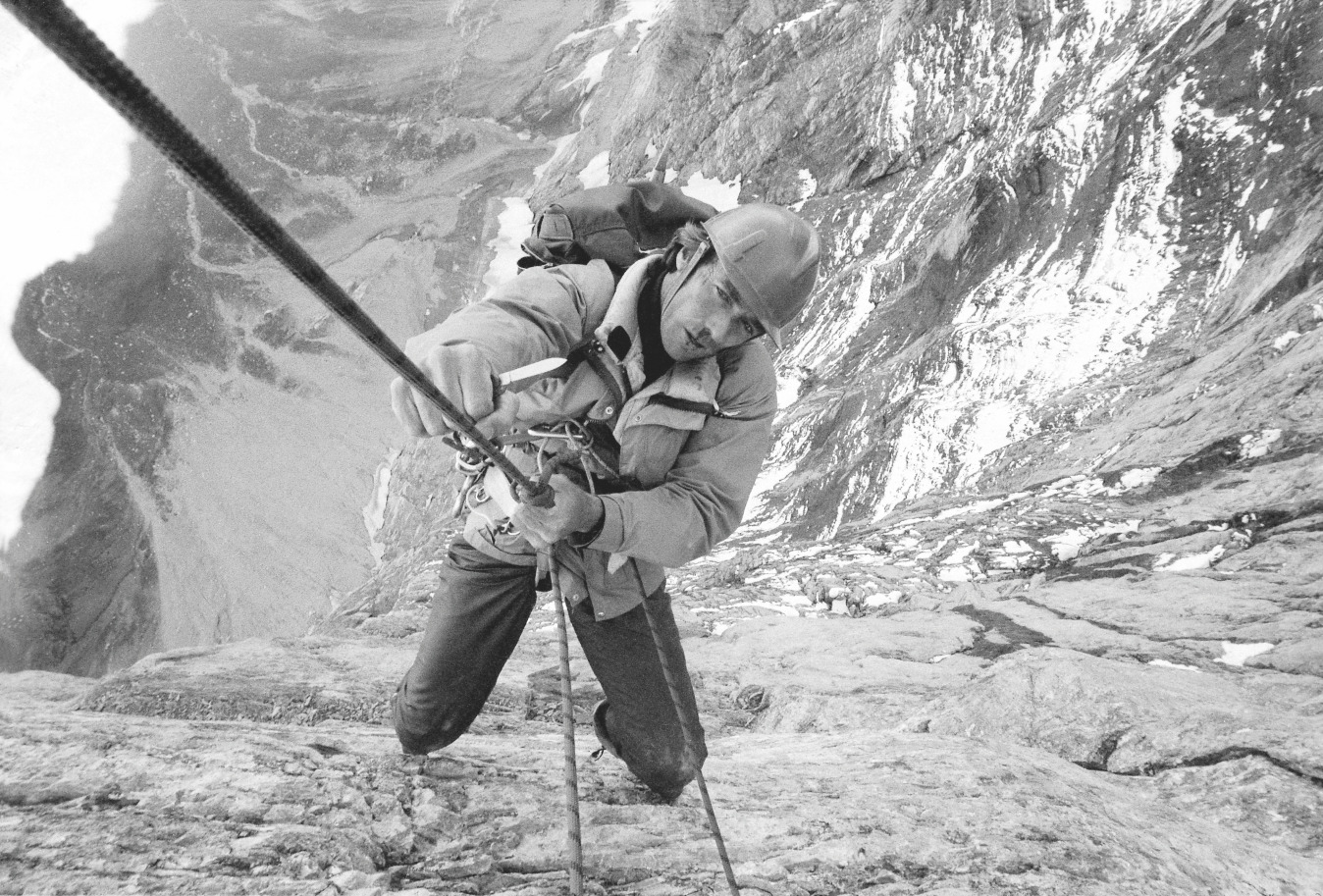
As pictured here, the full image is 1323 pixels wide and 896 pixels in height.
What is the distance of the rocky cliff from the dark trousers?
236 mm

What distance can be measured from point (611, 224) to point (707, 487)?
49.6 inches

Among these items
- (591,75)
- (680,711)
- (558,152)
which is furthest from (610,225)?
(591,75)

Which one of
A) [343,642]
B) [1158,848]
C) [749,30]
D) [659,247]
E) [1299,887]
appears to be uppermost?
[749,30]

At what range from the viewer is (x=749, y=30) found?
48.1 metres

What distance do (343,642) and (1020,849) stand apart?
6128 mm

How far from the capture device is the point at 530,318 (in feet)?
8.87

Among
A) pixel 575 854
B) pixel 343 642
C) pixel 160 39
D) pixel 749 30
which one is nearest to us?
pixel 575 854

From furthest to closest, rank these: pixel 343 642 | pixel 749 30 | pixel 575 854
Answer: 1. pixel 749 30
2. pixel 343 642
3. pixel 575 854

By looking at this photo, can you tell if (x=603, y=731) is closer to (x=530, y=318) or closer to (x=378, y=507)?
(x=530, y=318)

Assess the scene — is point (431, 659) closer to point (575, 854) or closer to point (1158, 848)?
Answer: point (575, 854)

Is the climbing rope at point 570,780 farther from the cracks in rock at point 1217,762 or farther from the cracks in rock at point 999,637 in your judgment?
the cracks in rock at point 999,637

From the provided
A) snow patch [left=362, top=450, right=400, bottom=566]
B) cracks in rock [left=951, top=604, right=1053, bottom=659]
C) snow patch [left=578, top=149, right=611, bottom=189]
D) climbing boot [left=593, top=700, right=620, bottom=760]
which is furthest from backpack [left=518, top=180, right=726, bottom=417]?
snow patch [left=578, top=149, right=611, bottom=189]

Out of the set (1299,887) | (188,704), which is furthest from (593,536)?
(188,704)

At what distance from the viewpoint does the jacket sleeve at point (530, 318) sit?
7.93ft
